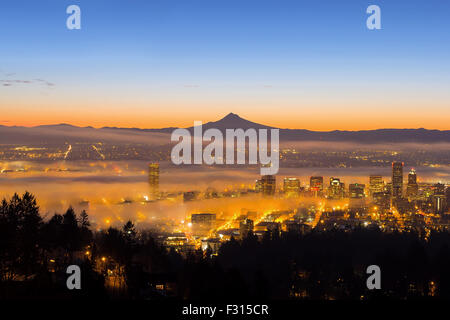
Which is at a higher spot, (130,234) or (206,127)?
(206,127)

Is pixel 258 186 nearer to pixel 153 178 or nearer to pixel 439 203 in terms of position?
pixel 153 178

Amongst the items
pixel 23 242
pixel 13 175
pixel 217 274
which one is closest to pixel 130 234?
pixel 217 274

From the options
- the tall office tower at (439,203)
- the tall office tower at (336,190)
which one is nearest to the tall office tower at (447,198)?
the tall office tower at (439,203)

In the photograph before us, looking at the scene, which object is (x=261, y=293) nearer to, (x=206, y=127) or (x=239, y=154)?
(x=239, y=154)

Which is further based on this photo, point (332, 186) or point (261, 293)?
point (332, 186)

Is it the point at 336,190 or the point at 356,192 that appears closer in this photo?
the point at 356,192

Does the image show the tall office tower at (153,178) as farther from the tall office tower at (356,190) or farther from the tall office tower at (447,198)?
the tall office tower at (447,198)

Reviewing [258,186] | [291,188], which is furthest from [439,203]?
[258,186]
